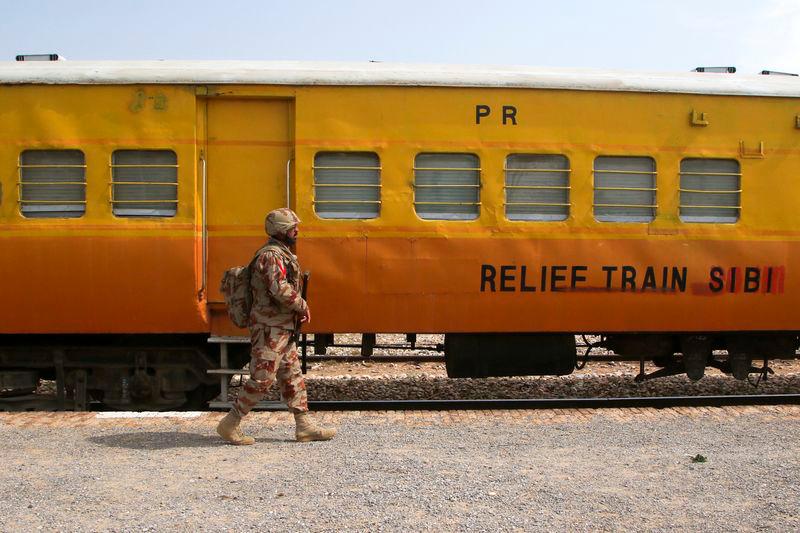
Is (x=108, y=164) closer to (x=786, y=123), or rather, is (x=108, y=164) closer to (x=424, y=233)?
(x=424, y=233)

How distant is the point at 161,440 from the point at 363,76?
12.4ft

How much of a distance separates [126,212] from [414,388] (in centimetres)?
392

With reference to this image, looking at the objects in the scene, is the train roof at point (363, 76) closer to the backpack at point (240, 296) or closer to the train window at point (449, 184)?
the train window at point (449, 184)

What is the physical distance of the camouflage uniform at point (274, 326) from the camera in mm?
6152

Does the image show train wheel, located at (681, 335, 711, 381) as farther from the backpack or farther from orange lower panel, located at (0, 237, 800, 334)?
the backpack

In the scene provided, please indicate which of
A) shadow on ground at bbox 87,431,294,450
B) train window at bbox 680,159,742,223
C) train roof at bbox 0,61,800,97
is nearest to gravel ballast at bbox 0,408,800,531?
shadow on ground at bbox 87,431,294,450

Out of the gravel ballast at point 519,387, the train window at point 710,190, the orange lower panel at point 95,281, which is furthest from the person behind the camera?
the gravel ballast at point 519,387

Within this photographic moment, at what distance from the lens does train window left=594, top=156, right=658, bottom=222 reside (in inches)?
322

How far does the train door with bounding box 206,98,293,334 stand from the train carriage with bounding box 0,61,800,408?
19 mm

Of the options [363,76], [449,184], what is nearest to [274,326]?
[449,184]

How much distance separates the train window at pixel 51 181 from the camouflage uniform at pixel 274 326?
2.59m

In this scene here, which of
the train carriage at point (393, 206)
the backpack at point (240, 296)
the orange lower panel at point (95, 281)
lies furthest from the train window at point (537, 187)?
the orange lower panel at point (95, 281)

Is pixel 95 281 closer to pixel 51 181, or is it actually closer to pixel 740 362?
pixel 51 181

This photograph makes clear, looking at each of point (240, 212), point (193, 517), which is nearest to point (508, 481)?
point (193, 517)
